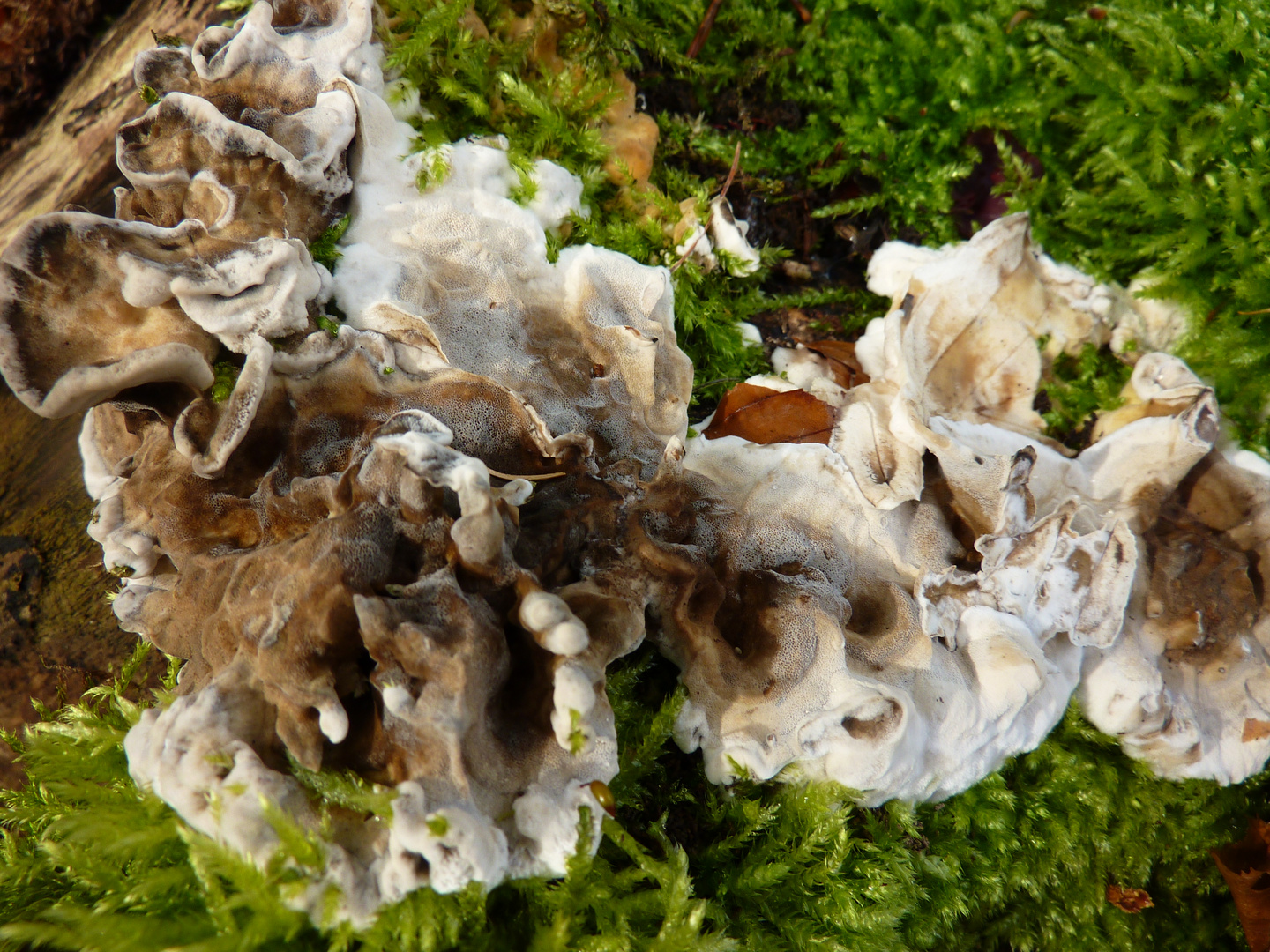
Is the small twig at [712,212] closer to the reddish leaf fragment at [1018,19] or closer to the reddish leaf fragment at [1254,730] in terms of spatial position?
the reddish leaf fragment at [1018,19]

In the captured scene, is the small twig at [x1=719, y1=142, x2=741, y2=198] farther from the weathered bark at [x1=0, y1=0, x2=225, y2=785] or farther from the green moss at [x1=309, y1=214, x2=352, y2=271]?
the weathered bark at [x1=0, y1=0, x2=225, y2=785]

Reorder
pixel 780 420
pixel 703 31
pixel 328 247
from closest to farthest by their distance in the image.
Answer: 1. pixel 328 247
2. pixel 780 420
3. pixel 703 31

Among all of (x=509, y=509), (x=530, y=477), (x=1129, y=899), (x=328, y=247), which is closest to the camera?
(x=509, y=509)

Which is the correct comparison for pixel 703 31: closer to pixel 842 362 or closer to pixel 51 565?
pixel 842 362

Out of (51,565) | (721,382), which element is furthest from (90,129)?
(721,382)

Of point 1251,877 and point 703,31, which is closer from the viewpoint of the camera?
point 1251,877

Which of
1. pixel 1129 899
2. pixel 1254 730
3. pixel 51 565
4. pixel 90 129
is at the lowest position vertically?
pixel 1129 899

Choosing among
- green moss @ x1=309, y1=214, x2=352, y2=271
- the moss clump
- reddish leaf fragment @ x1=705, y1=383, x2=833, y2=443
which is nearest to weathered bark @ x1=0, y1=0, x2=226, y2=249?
green moss @ x1=309, y1=214, x2=352, y2=271
